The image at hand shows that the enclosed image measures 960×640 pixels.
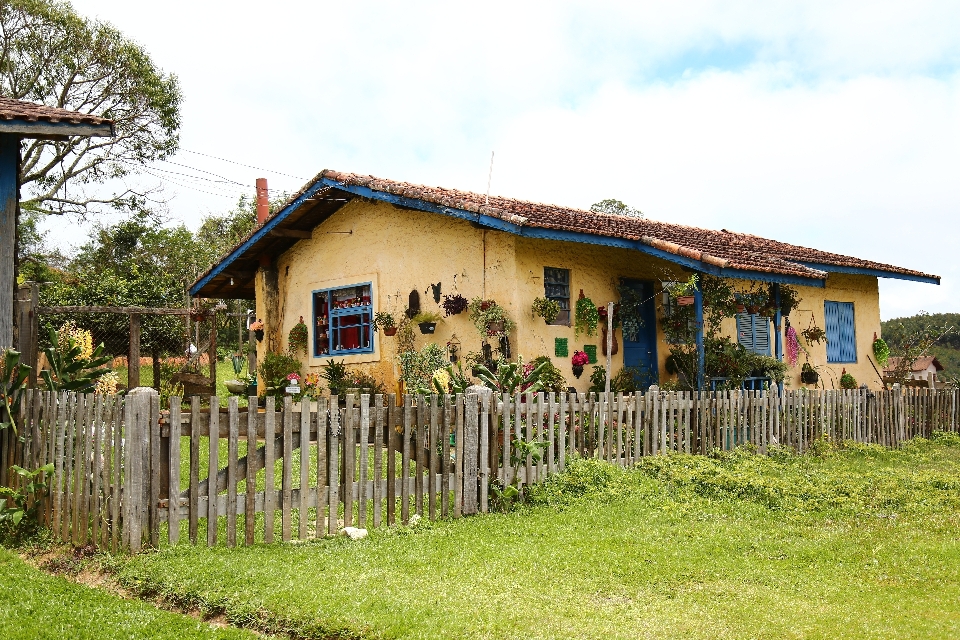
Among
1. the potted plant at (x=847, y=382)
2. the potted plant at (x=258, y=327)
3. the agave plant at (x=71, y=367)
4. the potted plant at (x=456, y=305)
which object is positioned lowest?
the potted plant at (x=847, y=382)

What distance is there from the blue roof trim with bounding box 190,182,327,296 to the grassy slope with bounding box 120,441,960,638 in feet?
24.6

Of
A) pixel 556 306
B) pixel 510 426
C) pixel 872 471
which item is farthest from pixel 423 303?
pixel 872 471

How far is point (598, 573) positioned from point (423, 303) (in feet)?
27.0

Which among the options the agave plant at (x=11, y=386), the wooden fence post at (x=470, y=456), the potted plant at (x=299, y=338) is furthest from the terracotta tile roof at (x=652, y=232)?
the agave plant at (x=11, y=386)

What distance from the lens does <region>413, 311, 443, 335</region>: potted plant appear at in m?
13.0

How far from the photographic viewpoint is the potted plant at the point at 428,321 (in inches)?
511

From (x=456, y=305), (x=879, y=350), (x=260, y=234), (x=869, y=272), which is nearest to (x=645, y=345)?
(x=456, y=305)

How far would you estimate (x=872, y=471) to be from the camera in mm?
9805

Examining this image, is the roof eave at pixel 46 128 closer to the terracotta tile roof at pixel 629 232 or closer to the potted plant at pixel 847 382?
the terracotta tile roof at pixel 629 232

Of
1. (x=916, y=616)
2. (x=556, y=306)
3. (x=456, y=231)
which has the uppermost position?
(x=456, y=231)

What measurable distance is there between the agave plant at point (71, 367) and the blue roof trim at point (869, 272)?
12664 millimetres

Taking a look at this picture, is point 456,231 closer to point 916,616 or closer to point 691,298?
point 691,298

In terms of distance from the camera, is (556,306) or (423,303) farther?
(423,303)

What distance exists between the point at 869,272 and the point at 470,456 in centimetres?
1337
